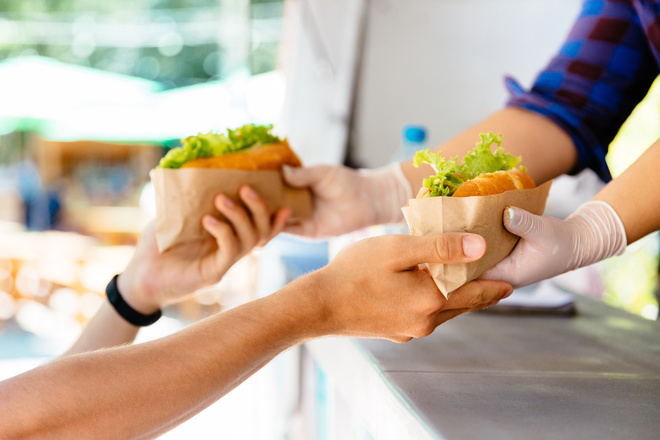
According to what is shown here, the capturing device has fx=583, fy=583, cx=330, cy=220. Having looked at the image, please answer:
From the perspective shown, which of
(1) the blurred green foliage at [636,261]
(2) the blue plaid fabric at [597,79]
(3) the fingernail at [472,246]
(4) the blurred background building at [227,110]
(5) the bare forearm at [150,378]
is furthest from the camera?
(1) the blurred green foliage at [636,261]

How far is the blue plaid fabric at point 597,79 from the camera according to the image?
183 centimetres

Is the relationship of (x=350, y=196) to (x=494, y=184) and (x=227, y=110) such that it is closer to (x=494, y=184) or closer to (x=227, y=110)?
(x=494, y=184)

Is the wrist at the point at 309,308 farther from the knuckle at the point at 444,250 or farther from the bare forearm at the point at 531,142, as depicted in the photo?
the bare forearm at the point at 531,142

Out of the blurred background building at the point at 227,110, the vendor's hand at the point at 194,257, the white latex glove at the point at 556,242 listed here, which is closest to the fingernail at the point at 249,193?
the vendor's hand at the point at 194,257

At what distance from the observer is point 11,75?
26.8 feet

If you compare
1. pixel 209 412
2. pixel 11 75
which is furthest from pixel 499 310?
pixel 11 75

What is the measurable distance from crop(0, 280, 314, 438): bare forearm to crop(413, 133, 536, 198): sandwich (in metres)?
0.34

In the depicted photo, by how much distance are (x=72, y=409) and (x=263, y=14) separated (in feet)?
42.8

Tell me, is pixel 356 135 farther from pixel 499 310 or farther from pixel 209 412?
pixel 209 412

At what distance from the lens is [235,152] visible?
5.84ft

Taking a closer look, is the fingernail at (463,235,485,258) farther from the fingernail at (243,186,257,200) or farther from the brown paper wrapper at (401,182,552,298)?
the fingernail at (243,186,257,200)

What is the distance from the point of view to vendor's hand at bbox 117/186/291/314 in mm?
1687

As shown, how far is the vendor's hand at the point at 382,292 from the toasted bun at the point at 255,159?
71 cm

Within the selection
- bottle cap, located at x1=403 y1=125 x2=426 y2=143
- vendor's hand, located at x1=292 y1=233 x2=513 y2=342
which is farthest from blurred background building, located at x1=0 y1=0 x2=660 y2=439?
vendor's hand, located at x1=292 y1=233 x2=513 y2=342
